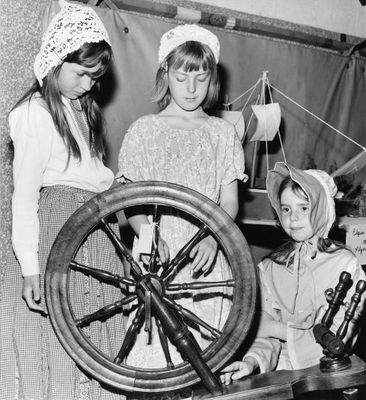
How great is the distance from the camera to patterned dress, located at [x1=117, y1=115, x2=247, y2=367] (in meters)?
1.98

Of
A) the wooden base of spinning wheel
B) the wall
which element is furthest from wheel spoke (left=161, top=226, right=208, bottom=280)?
the wall

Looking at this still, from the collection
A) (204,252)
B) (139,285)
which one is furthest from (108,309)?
(204,252)

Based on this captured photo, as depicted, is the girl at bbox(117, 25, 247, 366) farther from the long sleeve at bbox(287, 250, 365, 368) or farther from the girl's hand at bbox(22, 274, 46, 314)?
the girl's hand at bbox(22, 274, 46, 314)

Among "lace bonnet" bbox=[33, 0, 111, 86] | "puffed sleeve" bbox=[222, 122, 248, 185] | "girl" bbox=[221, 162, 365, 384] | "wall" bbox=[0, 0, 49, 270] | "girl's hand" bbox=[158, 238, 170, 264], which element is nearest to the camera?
"girl's hand" bbox=[158, 238, 170, 264]

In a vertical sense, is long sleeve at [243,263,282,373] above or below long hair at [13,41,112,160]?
below

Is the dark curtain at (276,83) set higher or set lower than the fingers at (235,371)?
higher

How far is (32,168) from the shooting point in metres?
1.77

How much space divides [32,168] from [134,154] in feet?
1.24

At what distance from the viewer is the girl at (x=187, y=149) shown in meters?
1.98

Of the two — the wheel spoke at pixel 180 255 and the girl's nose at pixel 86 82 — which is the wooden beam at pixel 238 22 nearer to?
the girl's nose at pixel 86 82

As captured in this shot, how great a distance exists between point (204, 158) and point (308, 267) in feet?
1.71

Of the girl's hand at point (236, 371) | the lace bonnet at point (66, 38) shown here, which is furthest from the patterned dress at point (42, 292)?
the girl's hand at point (236, 371)

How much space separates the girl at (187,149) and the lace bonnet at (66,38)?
298 mm

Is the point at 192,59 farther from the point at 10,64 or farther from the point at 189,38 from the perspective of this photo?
the point at 10,64
